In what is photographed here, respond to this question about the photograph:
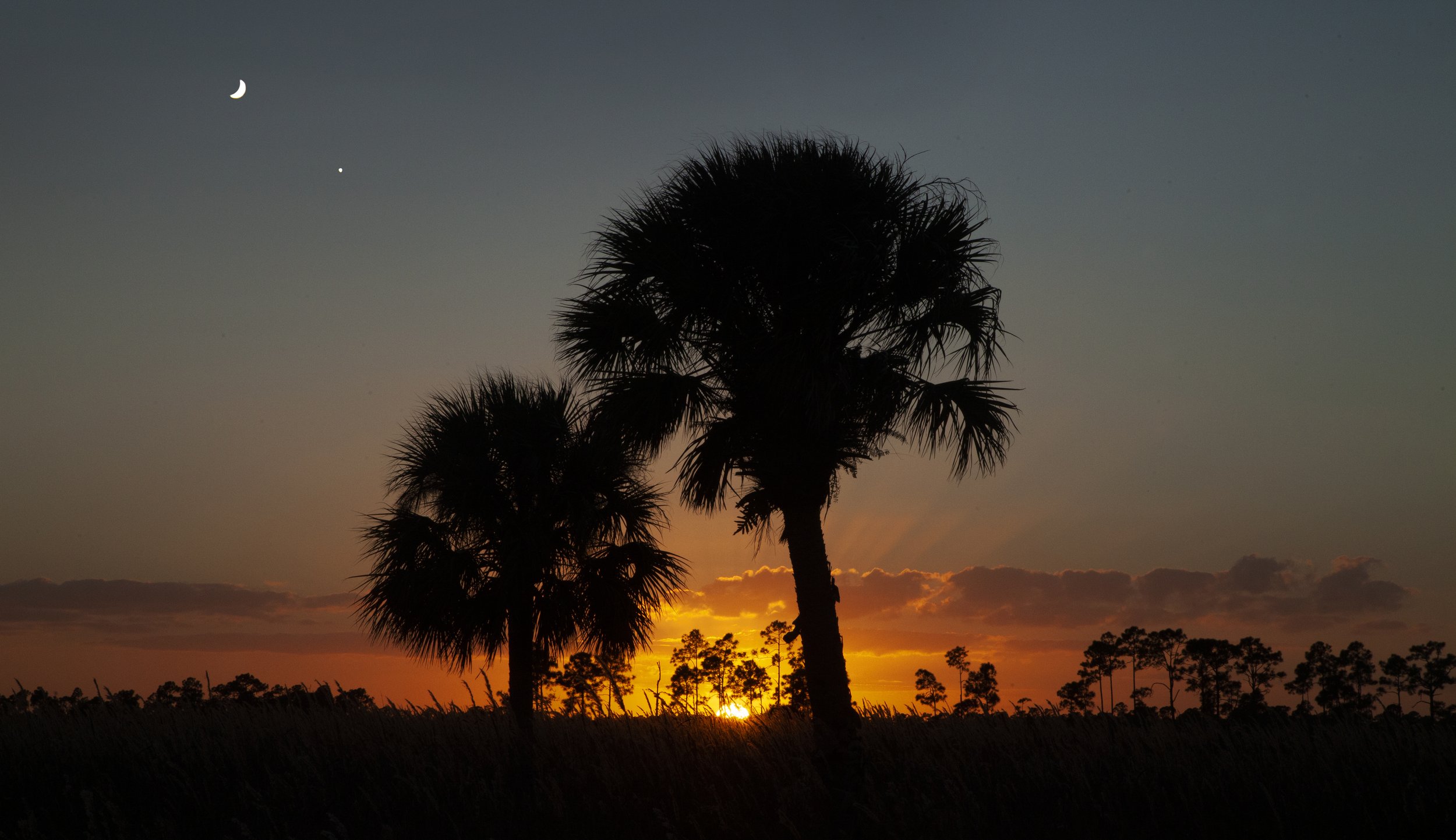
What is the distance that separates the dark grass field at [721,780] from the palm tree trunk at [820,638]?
408mm

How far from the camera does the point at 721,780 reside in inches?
381

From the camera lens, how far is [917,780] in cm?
958

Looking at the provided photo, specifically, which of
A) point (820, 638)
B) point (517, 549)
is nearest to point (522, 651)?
point (517, 549)

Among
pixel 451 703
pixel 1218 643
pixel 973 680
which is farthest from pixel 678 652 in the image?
pixel 451 703

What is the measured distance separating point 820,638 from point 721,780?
2.10 metres

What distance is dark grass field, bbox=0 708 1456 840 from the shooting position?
332 inches

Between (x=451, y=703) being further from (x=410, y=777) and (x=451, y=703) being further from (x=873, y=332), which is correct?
(x=873, y=332)

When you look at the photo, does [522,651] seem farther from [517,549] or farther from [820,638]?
[820,638]

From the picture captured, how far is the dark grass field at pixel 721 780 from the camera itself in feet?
27.6

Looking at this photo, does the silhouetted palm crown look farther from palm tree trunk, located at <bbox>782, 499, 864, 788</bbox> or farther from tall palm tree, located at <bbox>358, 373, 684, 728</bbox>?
tall palm tree, located at <bbox>358, 373, 684, 728</bbox>

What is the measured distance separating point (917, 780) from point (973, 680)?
5908 cm

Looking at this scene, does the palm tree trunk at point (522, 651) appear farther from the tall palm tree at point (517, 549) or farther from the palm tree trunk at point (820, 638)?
the palm tree trunk at point (820, 638)

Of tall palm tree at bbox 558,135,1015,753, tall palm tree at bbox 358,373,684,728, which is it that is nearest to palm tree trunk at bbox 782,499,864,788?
tall palm tree at bbox 558,135,1015,753

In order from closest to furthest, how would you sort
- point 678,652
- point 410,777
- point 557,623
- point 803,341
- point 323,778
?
point 410,777, point 323,778, point 803,341, point 557,623, point 678,652
